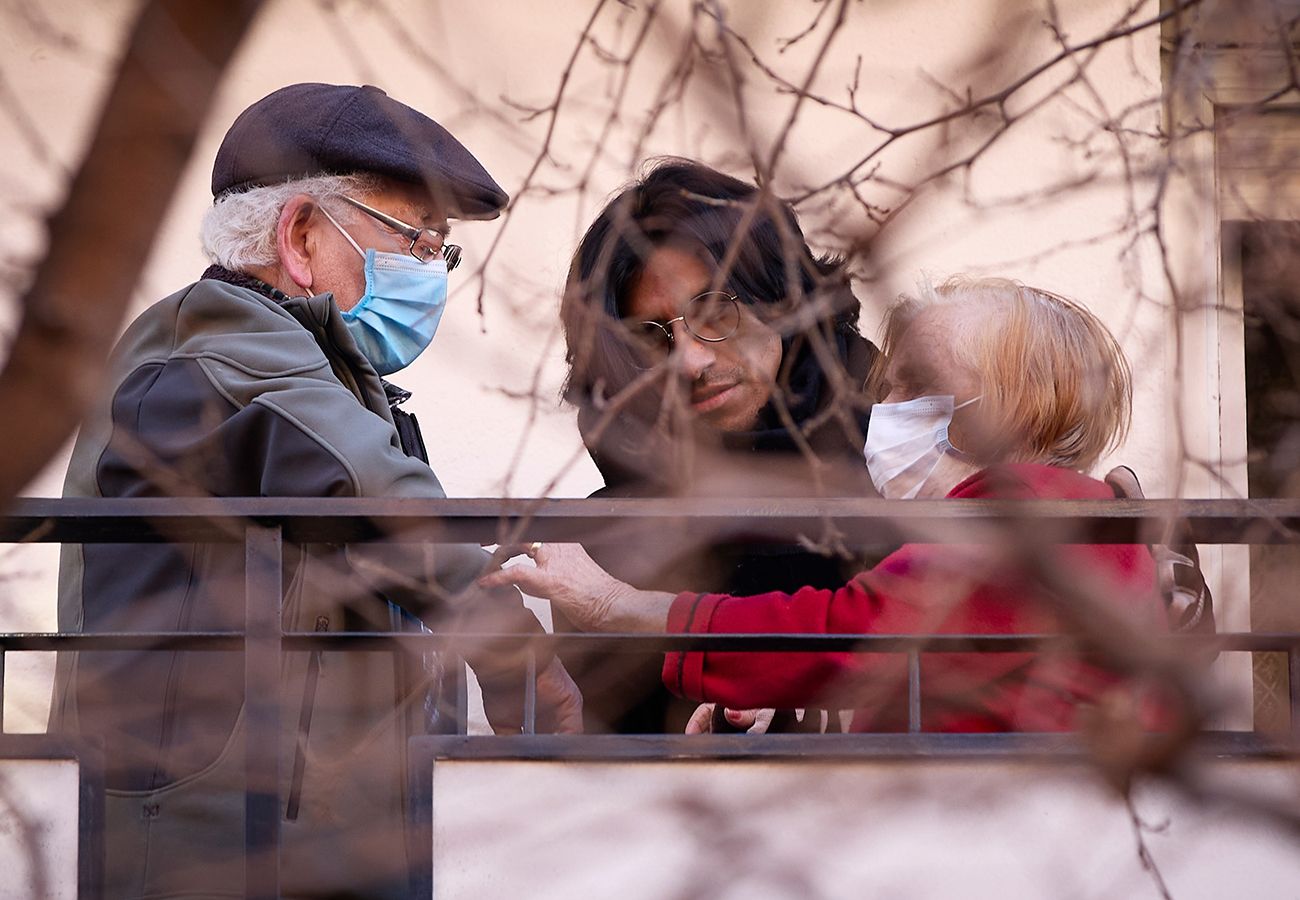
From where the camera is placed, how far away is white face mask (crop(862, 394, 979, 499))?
2.19m

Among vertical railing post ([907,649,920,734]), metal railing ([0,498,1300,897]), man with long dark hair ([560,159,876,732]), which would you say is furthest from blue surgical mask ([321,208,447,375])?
vertical railing post ([907,649,920,734])

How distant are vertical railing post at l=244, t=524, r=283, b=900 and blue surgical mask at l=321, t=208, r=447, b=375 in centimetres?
61

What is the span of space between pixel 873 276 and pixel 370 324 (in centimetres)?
132

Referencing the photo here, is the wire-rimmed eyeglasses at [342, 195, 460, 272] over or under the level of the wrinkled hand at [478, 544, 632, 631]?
over

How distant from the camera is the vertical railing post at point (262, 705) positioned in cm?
171

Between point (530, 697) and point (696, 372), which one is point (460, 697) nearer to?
point (530, 697)

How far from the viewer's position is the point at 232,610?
74.1 inches

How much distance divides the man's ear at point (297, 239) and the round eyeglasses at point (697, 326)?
1.89 ft

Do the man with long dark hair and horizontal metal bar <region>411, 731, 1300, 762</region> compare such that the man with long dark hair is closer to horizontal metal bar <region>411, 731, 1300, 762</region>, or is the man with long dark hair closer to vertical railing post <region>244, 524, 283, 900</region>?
horizontal metal bar <region>411, 731, 1300, 762</region>

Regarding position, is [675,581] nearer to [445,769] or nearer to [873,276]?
[445,769]

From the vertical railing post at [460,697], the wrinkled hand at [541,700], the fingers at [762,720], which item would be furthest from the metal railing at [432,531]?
the fingers at [762,720]

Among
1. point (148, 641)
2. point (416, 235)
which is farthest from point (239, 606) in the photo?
point (416, 235)

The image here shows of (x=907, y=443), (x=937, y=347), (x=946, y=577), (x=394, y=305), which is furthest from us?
(x=394, y=305)

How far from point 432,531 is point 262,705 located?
0.90ft
